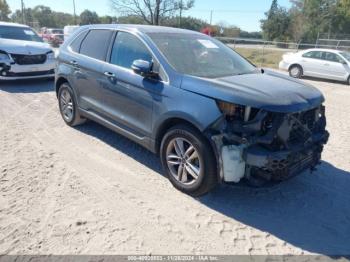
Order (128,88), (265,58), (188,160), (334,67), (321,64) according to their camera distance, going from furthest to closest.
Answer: (265,58) < (321,64) < (334,67) < (128,88) < (188,160)

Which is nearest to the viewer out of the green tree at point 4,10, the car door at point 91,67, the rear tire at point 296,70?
the car door at point 91,67

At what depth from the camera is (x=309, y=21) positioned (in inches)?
2122

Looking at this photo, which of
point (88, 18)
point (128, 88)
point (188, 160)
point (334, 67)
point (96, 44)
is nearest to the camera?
point (188, 160)

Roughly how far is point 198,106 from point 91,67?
2260 millimetres

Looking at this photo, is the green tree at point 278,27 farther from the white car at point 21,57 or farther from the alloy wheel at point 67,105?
the alloy wheel at point 67,105

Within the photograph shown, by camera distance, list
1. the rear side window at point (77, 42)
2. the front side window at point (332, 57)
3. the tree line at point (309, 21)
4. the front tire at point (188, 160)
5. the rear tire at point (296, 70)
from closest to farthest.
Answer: the front tire at point (188, 160) → the rear side window at point (77, 42) → the front side window at point (332, 57) → the rear tire at point (296, 70) → the tree line at point (309, 21)

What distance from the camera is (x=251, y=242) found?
3113 millimetres

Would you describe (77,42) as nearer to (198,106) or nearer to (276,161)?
(198,106)

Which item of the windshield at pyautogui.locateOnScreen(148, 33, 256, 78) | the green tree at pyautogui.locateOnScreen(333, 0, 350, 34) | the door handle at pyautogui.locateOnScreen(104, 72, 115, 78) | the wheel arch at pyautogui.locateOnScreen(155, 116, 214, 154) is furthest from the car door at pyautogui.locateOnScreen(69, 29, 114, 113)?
the green tree at pyautogui.locateOnScreen(333, 0, 350, 34)

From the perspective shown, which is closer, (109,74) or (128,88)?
(128,88)

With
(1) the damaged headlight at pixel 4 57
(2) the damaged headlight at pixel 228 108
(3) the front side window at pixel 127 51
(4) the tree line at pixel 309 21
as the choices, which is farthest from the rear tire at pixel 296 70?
(4) the tree line at pixel 309 21

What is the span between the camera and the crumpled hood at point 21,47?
906cm

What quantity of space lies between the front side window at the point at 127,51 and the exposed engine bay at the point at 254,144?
4.62ft

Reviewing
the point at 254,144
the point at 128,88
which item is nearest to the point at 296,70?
the point at 128,88
